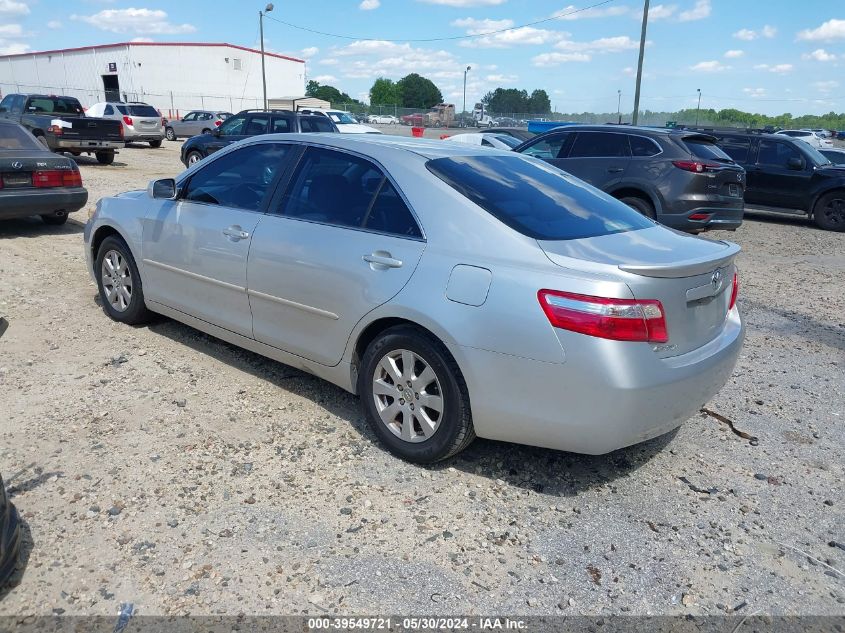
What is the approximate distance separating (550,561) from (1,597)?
7.11ft

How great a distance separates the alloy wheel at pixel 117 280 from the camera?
5477mm

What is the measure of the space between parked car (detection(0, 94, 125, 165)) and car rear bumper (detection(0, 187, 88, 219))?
383 inches

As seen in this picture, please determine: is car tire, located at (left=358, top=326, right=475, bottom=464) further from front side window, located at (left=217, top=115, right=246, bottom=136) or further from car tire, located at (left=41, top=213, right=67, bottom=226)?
front side window, located at (left=217, top=115, right=246, bottom=136)

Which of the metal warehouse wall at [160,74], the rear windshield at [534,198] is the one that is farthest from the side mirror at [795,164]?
the metal warehouse wall at [160,74]

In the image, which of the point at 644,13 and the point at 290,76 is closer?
the point at 644,13

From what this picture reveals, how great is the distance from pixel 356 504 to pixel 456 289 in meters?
1.14

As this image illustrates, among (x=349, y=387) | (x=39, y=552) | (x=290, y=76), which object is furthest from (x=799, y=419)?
(x=290, y=76)

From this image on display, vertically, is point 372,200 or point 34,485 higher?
point 372,200

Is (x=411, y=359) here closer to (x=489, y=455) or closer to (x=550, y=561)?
Answer: (x=489, y=455)

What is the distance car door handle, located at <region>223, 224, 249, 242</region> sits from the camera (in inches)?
173

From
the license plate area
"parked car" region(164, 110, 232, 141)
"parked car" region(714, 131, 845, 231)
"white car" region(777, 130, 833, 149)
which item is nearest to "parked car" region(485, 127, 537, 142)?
"parked car" region(714, 131, 845, 231)

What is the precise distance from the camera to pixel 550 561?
2963mm

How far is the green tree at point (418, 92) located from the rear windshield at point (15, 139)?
12116cm

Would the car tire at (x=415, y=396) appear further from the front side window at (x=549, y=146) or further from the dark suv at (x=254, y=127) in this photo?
the dark suv at (x=254, y=127)
